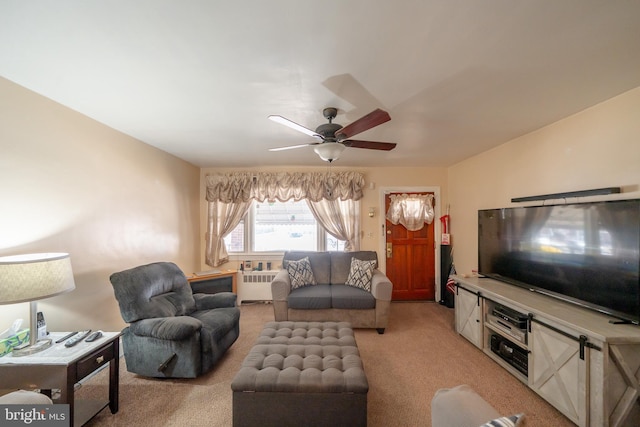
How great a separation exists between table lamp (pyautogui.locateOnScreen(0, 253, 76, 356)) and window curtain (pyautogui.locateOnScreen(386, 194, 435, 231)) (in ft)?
13.3

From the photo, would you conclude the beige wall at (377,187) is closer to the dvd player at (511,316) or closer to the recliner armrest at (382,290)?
the recliner armrest at (382,290)

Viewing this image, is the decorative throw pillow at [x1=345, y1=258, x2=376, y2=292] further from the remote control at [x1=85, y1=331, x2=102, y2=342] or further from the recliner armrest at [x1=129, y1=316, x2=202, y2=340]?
the remote control at [x1=85, y1=331, x2=102, y2=342]

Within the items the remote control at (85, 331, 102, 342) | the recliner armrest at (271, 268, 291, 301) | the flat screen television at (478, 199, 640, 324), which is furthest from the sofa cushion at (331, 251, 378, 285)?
the remote control at (85, 331, 102, 342)

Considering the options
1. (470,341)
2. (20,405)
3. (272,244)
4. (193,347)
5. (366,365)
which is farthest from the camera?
(272,244)

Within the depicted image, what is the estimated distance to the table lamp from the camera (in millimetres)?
1367

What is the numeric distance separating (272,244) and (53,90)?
321cm

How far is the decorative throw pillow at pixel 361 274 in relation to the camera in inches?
135

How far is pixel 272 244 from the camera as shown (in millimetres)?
4402

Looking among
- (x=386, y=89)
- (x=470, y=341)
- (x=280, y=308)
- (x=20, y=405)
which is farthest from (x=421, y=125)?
(x=20, y=405)

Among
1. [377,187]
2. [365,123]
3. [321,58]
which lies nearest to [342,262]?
[377,187]

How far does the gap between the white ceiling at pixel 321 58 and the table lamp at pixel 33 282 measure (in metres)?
1.26

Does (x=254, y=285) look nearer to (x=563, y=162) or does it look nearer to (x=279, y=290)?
(x=279, y=290)

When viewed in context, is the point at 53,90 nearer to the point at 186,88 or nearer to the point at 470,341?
the point at 186,88

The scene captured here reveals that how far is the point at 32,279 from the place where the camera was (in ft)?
4.72
